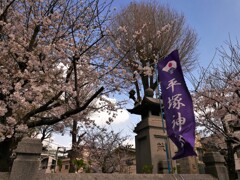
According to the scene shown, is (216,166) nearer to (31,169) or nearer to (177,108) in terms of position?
(177,108)

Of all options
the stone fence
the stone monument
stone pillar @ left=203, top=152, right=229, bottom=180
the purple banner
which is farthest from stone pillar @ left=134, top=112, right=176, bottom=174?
the stone fence

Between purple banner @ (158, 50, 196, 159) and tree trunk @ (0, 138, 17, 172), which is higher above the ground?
purple banner @ (158, 50, 196, 159)

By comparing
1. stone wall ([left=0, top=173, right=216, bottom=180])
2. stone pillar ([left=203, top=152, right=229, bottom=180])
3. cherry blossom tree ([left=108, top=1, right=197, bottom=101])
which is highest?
cherry blossom tree ([left=108, top=1, right=197, bottom=101])

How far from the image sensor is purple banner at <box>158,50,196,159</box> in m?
5.36

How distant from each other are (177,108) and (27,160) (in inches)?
169

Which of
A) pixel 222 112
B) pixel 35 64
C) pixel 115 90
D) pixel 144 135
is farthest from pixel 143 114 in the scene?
pixel 35 64

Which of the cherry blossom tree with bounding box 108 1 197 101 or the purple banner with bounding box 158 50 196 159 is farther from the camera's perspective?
the cherry blossom tree with bounding box 108 1 197 101

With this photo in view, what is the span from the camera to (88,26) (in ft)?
24.9

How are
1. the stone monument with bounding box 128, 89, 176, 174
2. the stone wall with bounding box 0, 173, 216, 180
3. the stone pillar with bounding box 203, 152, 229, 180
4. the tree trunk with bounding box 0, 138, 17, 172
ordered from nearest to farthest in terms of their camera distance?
the stone wall with bounding box 0, 173, 216, 180 < the tree trunk with bounding box 0, 138, 17, 172 < the stone pillar with bounding box 203, 152, 229, 180 < the stone monument with bounding box 128, 89, 176, 174

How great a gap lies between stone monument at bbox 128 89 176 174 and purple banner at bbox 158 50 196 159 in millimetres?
2768

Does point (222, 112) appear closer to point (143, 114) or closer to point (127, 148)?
point (143, 114)

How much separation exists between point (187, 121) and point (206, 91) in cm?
771

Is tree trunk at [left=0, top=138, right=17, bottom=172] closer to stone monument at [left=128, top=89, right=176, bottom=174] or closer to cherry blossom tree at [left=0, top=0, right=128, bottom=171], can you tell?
cherry blossom tree at [left=0, top=0, right=128, bottom=171]

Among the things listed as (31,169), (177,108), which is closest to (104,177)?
(31,169)
